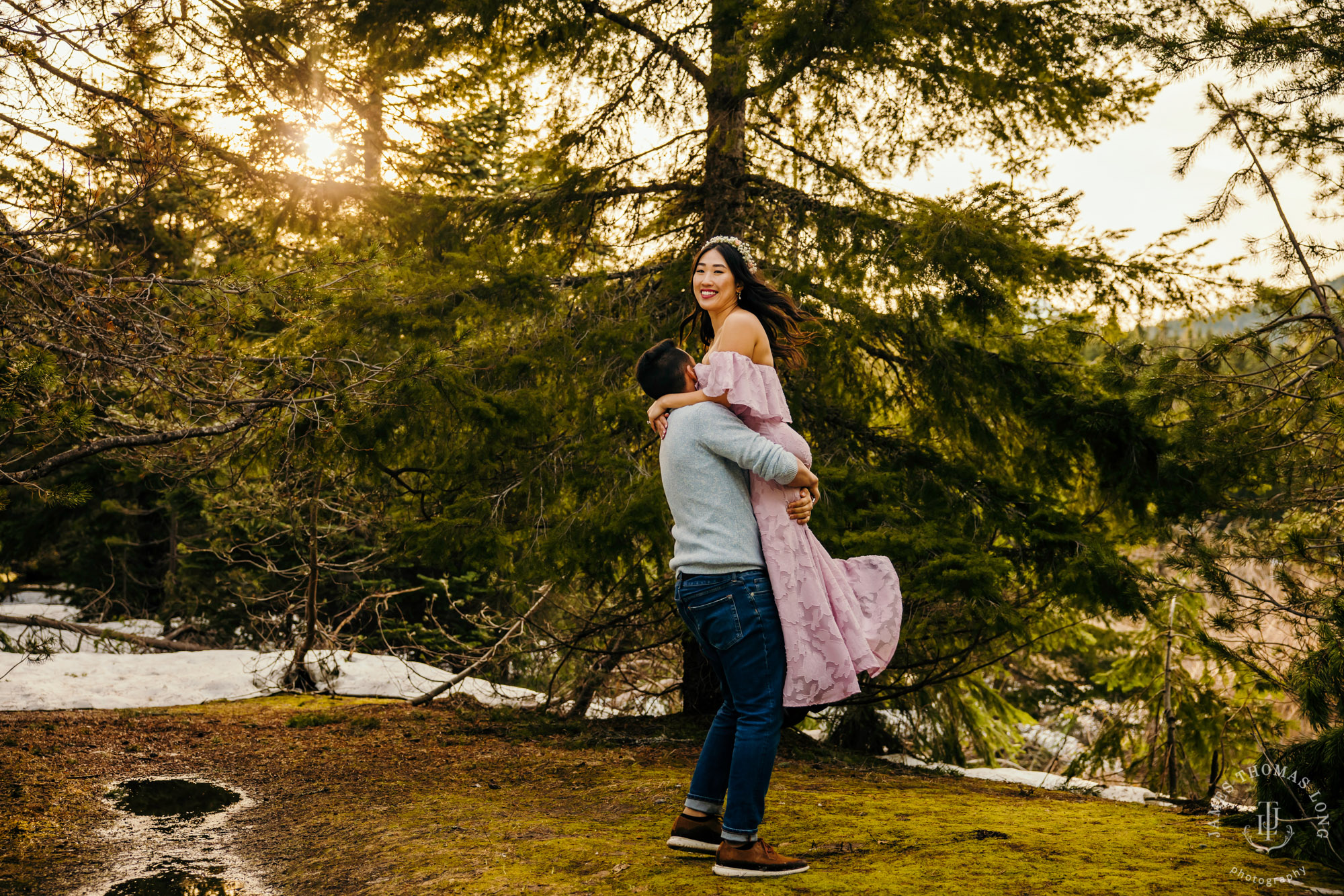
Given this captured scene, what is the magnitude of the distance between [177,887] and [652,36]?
18.5 feet

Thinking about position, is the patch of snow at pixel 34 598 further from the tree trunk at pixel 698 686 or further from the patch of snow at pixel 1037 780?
the patch of snow at pixel 1037 780

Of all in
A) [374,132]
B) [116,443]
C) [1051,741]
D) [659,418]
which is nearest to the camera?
[659,418]

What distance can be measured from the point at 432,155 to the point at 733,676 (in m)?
5.52

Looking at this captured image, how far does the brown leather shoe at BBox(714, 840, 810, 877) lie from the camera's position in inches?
107

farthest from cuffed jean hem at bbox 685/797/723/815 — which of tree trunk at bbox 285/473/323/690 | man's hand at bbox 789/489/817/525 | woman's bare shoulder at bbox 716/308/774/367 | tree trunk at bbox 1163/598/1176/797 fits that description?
tree trunk at bbox 285/473/323/690

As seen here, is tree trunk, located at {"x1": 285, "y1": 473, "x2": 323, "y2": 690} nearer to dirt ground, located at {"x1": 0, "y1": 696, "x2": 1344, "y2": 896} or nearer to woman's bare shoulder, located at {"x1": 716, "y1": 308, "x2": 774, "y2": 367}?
dirt ground, located at {"x1": 0, "y1": 696, "x2": 1344, "y2": 896}

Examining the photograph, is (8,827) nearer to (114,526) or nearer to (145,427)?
(145,427)

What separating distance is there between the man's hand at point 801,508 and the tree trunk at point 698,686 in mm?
3796

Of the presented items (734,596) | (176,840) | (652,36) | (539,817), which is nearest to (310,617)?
(176,840)

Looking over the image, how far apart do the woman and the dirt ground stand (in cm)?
63

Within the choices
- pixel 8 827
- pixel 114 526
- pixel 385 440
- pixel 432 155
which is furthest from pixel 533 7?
pixel 114 526

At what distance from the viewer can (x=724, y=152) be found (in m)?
6.30

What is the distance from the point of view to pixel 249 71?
229 inches

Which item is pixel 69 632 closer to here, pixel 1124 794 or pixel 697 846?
pixel 697 846
